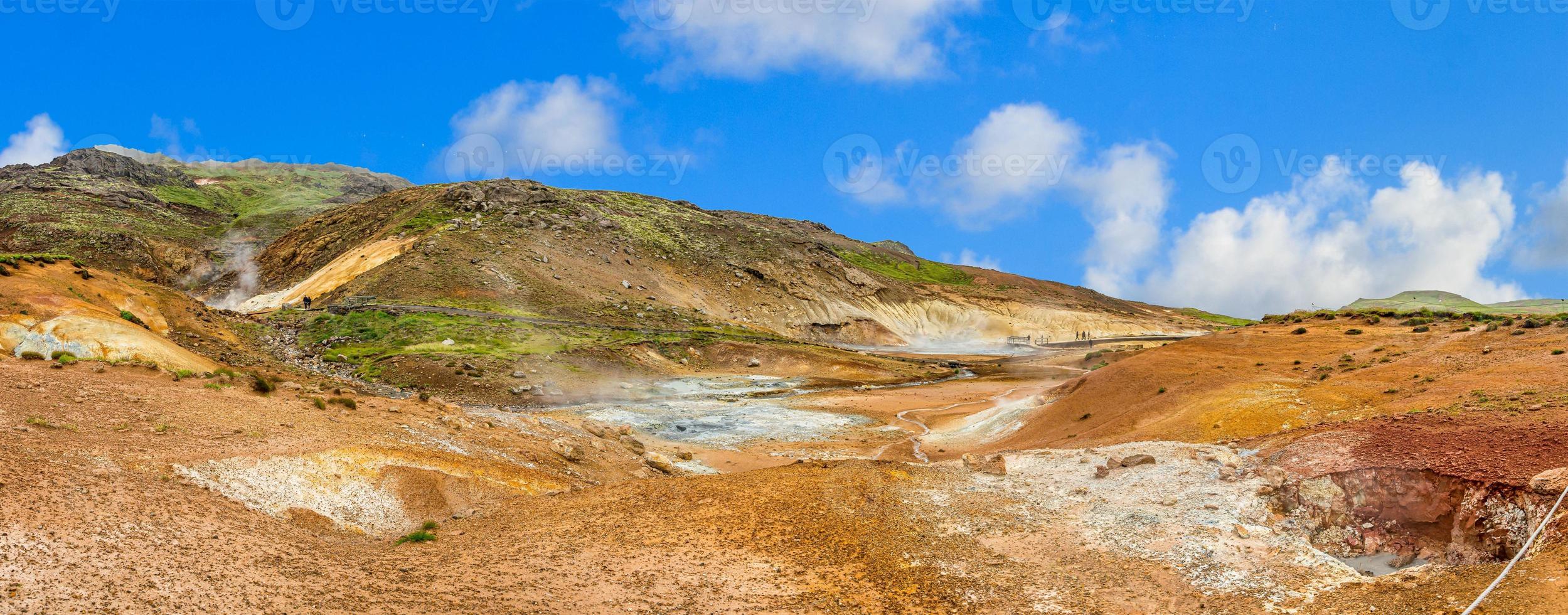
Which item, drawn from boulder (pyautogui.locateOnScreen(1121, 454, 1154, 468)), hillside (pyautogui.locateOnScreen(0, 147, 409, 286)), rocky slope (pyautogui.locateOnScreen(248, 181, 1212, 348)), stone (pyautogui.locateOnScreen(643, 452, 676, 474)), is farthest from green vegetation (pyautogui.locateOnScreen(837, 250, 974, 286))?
boulder (pyautogui.locateOnScreen(1121, 454, 1154, 468))

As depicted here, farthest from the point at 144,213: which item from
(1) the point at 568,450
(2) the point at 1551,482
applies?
(2) the point at 1551,482

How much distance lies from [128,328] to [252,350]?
47.0 ft

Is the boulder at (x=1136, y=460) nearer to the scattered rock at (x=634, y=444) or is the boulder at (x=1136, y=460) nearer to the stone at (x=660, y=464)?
the stone at (x=660, y=464)

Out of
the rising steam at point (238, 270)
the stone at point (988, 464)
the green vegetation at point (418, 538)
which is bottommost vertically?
the green vegetation at point (418, 538)

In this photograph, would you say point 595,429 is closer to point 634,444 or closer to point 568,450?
point 634,444

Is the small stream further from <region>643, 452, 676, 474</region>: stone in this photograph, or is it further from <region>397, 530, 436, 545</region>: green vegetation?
<region>397, 530, 436, 545</region>: green vegetation

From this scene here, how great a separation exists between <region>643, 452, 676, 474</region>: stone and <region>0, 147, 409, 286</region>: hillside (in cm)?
7896

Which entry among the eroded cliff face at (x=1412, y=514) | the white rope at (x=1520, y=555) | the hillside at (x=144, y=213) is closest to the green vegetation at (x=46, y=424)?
the white rope at (x=1520, y=555)

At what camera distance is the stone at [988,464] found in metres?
18.2

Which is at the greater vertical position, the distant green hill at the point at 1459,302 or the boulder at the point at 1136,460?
the distant green hill at the point at 1459,302

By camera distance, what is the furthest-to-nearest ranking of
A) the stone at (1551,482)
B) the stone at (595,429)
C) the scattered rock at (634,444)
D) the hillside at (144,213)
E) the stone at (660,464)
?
the hillside at (144,213) < the stone at (595,429) < the scattered rock at (634,444) < the stone at (660,464) < the stone at (1551,482)

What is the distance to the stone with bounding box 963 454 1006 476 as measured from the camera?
18234mm

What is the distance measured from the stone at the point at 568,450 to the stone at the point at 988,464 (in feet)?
34.0

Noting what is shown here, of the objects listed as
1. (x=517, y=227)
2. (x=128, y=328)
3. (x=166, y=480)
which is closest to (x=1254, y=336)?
(x=166, y=480)
